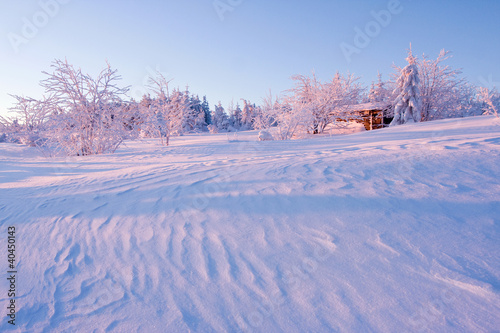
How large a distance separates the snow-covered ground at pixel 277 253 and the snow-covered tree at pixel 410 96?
18.2 meters

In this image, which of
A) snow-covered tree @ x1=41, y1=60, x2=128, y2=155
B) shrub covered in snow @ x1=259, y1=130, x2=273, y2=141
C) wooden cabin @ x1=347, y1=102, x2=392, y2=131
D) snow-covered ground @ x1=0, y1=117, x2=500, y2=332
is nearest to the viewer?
snow-covered ground @ x1=0, y1=117, x2=500, y2=332

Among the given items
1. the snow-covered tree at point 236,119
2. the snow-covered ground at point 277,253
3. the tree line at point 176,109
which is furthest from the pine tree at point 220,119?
the snow-covered ground at point 277,253

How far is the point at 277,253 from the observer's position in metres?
2.35

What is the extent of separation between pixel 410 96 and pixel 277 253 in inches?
875

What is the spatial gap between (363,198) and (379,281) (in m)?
1.33

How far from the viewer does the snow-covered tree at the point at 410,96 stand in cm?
1922

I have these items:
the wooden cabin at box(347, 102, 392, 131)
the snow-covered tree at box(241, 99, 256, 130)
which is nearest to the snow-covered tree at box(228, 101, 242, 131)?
the snow-covered tree at box(241, 99, 256, 130)

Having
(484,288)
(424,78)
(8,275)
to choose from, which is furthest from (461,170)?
(424,78)

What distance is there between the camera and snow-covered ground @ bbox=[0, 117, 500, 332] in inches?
69.7

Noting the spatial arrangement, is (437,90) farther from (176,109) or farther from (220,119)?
(220,119)

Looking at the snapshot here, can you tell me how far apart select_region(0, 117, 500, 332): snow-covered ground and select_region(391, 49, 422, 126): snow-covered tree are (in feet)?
59.6

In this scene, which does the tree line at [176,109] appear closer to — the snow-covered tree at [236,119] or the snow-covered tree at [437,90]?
the snow-covered tree at [437,90]

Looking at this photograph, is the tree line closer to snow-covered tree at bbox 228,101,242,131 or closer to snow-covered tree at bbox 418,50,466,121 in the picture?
snow-covered tree at bbox 418,50,466,121

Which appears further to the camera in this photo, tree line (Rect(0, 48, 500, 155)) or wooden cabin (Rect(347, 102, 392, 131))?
wooden cabin (Rect(347, 102, 392, 131))
